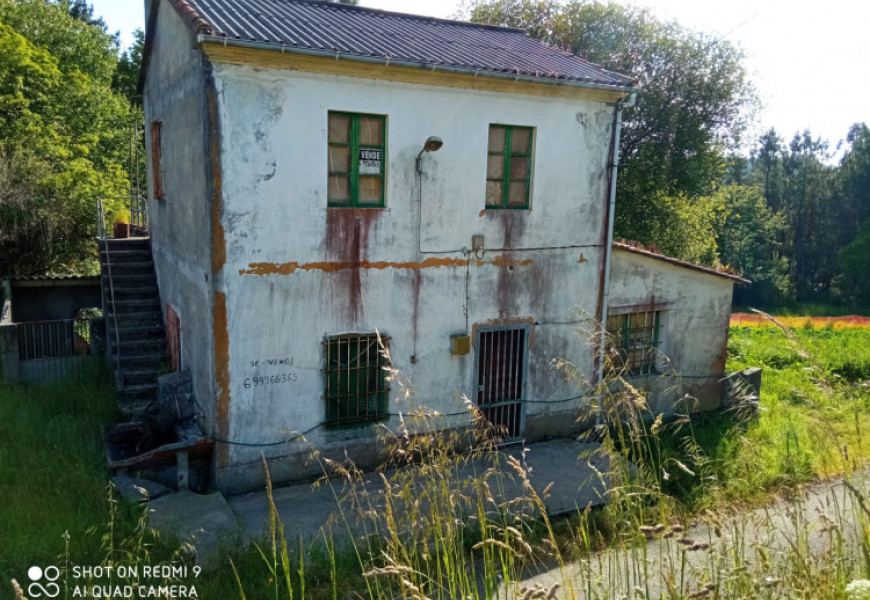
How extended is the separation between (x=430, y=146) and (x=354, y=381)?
12.0ft

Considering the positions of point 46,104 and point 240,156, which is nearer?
point 240,156

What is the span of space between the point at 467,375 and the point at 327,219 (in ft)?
11.2

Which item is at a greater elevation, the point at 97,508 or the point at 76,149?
the point at 76,149

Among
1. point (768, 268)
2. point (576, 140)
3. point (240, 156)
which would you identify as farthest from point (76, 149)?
point (768, 268)

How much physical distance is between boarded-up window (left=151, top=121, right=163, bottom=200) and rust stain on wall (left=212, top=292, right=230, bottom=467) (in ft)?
15.5

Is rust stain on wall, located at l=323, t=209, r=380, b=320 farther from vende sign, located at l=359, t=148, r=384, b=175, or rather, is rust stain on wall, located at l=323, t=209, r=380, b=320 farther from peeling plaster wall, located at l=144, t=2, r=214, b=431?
peeling plaster wall, located at l=144, t=2, r=214, b=431

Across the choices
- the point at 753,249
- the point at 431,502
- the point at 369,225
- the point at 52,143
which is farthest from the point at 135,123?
the point at 753,249

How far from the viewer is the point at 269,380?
29.3ft

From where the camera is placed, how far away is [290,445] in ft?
30.1

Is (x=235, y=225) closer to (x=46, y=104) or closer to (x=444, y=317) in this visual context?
(x=444, y=317)

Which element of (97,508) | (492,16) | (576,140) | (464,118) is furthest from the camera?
(492,16)

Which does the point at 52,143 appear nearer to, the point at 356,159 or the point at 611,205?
the point at 356,159

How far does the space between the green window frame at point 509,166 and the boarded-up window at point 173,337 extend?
5796mm

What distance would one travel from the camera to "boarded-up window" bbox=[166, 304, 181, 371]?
11031mm
